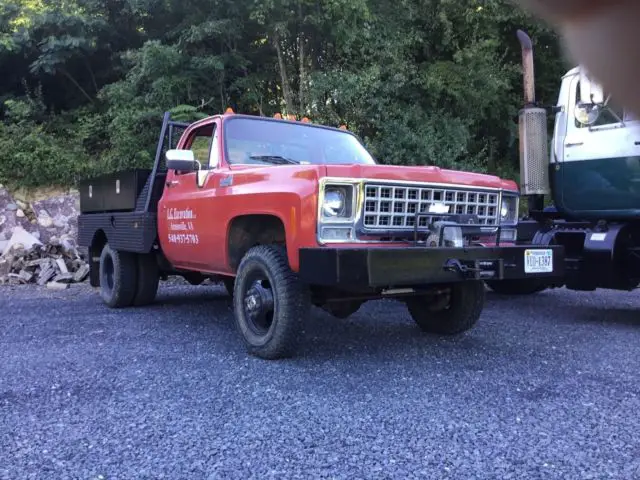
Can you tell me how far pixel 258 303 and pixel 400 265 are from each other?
1.27m

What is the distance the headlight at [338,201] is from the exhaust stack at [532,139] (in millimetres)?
3387

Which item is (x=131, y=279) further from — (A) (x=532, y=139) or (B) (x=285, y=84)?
(B) (x=285, y=84)

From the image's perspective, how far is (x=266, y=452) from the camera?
9.67 ft

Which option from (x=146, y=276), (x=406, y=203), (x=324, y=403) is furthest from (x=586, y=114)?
(x=146, y=276)

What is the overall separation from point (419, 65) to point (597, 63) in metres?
14.1

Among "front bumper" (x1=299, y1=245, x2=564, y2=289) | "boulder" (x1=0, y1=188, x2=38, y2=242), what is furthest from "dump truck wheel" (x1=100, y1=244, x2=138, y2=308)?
"boulder" (x1=0, y1=188, x2=38, y2=242)

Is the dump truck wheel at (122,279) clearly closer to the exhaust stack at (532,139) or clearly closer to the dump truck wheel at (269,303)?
the dump truck wheel at (269,303)

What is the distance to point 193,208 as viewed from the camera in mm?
5676

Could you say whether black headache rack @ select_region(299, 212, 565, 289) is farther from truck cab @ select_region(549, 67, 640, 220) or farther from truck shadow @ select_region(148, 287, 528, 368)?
truck cab @ select_region(549, 67, 640, 220)

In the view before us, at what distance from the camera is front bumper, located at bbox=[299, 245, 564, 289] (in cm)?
393

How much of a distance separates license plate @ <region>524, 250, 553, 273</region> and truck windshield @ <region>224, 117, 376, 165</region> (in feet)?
6.47

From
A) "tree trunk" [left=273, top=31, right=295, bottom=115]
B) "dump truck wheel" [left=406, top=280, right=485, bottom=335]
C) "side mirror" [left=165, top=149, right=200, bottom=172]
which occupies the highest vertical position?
"tree trunk" [left=273, top=31, right=295, bottom=115]

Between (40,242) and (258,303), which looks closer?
(258,303)

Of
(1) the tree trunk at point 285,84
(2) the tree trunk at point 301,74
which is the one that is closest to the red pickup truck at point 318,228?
(2) the tree trunk at point 301,74
